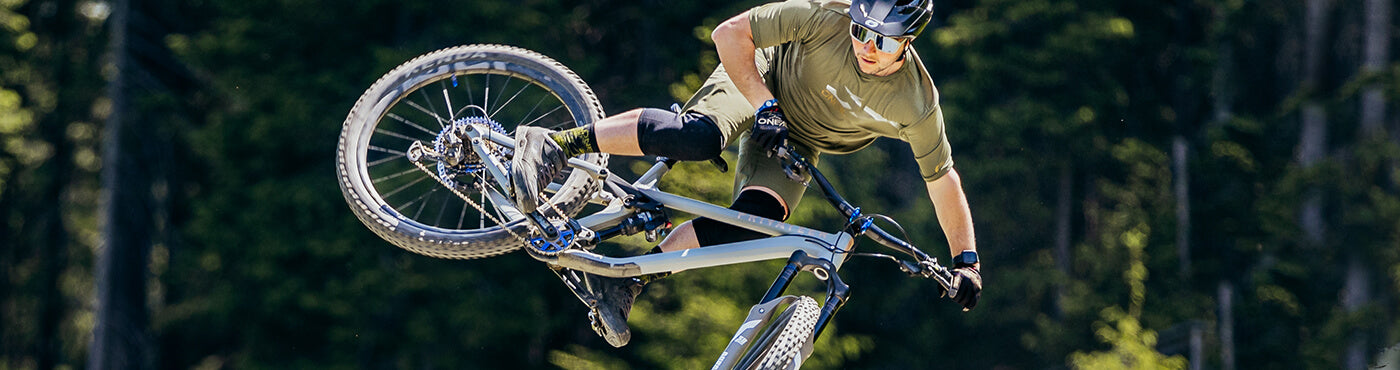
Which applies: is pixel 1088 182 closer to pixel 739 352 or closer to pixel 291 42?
pixel 291 42

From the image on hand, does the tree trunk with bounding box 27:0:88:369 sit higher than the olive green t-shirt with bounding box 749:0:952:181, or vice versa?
the olive green t-shirt with bounding box 749:0:952:181

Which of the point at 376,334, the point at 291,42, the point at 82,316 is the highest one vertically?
the point at 291,42

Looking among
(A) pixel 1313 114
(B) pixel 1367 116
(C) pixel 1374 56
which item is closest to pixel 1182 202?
(A) pixel 1313 114

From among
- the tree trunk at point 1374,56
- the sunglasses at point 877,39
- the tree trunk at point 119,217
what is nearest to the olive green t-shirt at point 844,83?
the sunglasses at point 877,39

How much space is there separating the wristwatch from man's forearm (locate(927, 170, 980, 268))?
0.06ft

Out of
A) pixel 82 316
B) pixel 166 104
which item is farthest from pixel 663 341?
pixel 82 316

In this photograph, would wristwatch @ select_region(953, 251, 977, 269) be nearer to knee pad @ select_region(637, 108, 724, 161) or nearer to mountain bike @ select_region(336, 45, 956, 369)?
mountain bike @ select_region(336, 45, 956, 369)

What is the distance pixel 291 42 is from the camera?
65.7 ft

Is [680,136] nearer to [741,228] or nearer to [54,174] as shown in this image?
[741,228]

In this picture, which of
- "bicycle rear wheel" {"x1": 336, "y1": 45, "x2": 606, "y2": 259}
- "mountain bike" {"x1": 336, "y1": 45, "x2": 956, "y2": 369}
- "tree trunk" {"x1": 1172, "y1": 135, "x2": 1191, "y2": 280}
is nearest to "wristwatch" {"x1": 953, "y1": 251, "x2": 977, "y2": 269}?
"mountain bike" {"x1": 336, "y1": 45, "x2": 956, "y2": 369}

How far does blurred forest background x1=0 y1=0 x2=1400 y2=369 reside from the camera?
17938 mm

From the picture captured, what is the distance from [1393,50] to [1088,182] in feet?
12.6

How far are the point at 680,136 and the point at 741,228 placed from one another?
0.57m

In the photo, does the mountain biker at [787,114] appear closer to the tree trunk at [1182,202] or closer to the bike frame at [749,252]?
the bike frame at [749,252]
